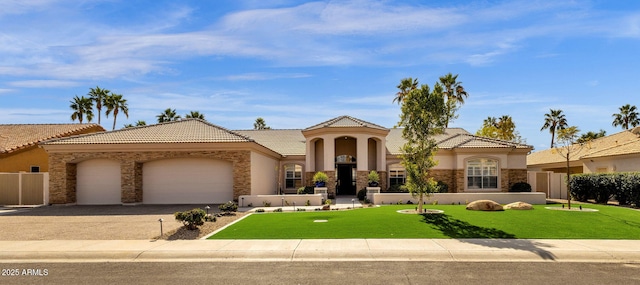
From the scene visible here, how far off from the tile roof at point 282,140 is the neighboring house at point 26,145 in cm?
1553

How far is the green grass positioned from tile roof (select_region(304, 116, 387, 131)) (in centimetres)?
1359

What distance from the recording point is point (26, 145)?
3216cm

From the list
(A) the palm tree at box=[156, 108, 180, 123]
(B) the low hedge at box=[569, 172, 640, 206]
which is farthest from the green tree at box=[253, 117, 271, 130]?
(B) the low hedge at box=[569, 172, 640, 206]

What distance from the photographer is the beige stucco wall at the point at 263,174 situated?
26297mm

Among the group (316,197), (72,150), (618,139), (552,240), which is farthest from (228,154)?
(618,139)

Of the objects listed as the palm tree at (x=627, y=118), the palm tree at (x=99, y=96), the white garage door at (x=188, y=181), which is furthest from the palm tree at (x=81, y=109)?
the palm tree at (x=627, y=118)

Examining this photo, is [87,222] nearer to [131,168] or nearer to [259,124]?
[131,168]

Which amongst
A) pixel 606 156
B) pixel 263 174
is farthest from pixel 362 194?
pixel 606 156

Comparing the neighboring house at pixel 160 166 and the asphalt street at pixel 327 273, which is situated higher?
the neighboring house at pixel 160 166

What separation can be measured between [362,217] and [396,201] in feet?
27.3

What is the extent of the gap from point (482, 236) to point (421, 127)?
610 cm

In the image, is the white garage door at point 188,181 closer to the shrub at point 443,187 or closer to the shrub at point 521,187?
the shrub at point 443,187

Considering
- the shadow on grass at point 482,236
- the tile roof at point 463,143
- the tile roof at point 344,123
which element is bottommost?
the shadow on grass at point 482,236

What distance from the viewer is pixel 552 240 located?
1256 cm
